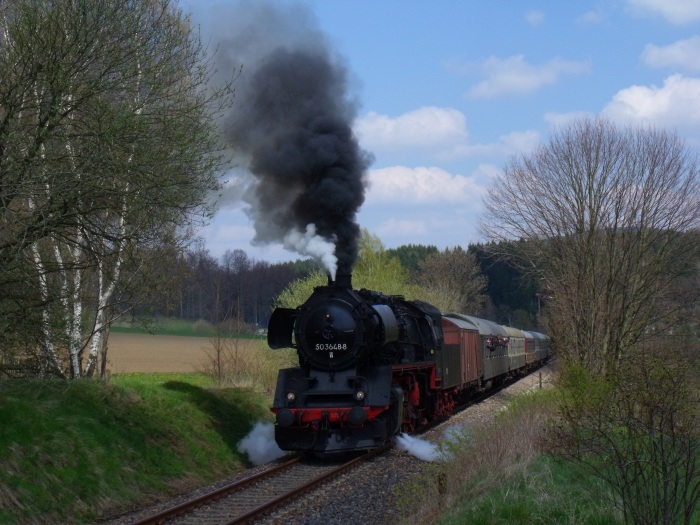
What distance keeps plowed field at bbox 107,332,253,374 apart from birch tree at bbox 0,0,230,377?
14.5 m

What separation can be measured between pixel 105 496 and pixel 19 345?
3338 millimetres

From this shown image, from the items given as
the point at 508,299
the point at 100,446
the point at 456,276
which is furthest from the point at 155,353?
the point at 508,299

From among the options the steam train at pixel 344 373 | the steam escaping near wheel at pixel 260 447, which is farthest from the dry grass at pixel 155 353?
the steam train at pixel 344 373

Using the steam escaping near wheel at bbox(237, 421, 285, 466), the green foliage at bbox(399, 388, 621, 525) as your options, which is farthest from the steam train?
the steam escaping near wheel at bbox(237, 421, 285, 466)

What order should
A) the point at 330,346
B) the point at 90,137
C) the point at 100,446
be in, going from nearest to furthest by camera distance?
the point at 90,137
the point at 100,446
the point at 330,346

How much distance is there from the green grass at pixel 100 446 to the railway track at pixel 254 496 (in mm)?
1503

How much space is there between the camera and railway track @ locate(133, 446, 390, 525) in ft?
32.5

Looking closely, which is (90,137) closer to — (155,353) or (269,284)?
(155,353)

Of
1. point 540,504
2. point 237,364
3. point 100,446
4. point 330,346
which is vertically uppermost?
point 330,346

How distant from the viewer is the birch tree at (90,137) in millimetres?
10508

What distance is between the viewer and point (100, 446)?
12.5m

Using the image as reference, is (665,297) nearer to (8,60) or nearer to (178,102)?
(178,102)

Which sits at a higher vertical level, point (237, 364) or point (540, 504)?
point (237, 364)

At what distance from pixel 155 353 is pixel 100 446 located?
3233 cm
